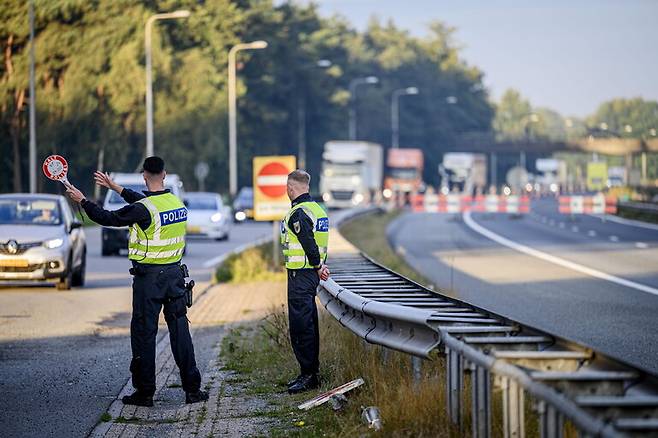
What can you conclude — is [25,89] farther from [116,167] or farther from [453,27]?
[453,27]

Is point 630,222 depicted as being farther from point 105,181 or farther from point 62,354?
point 105,181

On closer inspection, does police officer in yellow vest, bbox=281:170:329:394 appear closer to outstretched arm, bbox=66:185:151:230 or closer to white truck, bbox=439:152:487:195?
outstretched arm, bbox=66:185:151:230

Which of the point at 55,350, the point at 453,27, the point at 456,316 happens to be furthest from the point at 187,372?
the point at 453,27

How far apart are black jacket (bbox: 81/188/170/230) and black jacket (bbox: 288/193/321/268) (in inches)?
43.1

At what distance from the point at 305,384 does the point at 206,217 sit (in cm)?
3169

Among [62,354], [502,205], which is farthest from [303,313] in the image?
[502,205]

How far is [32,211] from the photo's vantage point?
22.3 meters

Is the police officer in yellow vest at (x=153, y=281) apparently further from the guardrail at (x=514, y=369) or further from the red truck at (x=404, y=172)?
the red truck at (x=404, y=172)

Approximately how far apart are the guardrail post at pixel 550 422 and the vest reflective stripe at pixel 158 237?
5122 mm

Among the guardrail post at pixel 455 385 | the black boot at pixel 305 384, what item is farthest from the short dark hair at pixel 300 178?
the guardrail post at pixel 455 385

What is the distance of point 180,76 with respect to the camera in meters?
70.1

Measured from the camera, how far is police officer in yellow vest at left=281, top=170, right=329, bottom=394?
10.8m

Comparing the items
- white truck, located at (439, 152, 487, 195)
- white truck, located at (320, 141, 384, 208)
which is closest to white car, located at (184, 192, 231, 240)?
white truck, located at (320, 141, 384, 208)

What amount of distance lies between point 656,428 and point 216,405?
5.46 m
